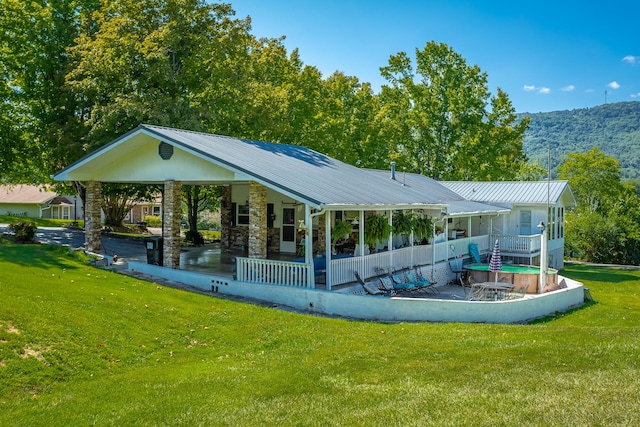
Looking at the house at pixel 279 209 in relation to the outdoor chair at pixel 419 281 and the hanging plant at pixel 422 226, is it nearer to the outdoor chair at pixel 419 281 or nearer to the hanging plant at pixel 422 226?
the hanging plant at pixel 422 226

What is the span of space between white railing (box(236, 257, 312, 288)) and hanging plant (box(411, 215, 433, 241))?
5.13 m

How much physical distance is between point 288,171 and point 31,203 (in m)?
47.0

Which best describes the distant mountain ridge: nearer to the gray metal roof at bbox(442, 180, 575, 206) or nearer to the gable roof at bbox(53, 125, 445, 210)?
the gray metal roof at bbox(442, 180, 575, 206)

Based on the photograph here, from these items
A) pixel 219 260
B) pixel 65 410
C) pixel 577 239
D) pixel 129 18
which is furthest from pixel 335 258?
pixel 577 239

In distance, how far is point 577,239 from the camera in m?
39.1

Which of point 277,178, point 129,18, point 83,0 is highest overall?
point 83,0

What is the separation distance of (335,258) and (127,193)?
2134 centimetres

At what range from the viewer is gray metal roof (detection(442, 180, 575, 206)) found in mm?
28269

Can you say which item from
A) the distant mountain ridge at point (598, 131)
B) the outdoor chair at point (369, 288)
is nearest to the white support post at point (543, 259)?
the outdoor chair at point (369, 288)

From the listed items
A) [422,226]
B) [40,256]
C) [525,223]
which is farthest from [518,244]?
[40,256]

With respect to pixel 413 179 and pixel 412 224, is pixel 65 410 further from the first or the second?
pixel 413 179

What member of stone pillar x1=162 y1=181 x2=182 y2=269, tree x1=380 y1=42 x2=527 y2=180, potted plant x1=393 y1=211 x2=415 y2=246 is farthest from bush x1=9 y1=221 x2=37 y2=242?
tree x1=380 y1=42 x2=527 y2=180

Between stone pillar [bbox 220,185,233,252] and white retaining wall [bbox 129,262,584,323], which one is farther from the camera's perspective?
stone pillar [bbox 220,185,233,252]

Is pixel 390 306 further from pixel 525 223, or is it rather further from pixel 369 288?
pixel 525 223
